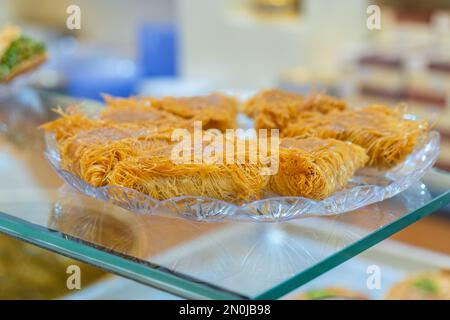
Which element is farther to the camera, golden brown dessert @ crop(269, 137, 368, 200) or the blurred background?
the blurred background

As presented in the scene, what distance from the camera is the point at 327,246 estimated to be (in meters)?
0.64

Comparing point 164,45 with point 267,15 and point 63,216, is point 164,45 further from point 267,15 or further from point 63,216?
point 63,216

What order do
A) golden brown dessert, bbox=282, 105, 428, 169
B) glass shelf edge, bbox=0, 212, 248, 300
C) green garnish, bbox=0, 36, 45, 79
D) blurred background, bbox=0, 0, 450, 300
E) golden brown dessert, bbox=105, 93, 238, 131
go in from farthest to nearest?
blurred background, bbox=0, 0, 450, 300, green garnish, bbox=0, 36, 45, 79, golden brown dessert, bbox=105, 93, 238, 131, golden brown dessert, bbox=282, 105, 428, 169, glass shelf edge, bbox=0, 212, 248, 300

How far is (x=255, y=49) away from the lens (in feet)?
12.4

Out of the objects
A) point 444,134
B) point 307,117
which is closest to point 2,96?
point 307,117

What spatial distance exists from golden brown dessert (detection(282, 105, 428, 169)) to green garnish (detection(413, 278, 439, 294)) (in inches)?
13.1

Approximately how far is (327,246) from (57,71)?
3.56m

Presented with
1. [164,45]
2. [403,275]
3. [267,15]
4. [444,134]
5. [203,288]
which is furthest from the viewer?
[164,45]

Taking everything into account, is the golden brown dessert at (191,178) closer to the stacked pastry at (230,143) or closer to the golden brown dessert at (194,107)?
the stacked pastry at (230,143)

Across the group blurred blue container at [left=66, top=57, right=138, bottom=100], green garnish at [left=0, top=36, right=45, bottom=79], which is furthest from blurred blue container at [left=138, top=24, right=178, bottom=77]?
green garnish at [left=0, top=36, right=45, bottom=79]

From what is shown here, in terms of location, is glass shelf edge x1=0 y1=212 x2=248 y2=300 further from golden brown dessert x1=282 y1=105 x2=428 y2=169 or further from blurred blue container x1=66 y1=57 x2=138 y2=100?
blurred blue container x1=66 y1=57 x2=138 y2=100

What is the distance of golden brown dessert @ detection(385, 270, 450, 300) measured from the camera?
1096mm

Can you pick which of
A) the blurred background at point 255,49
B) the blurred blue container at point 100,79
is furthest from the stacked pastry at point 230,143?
Result: the blurred blue container at point 100,79

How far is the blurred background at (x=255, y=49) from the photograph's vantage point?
2873mm
